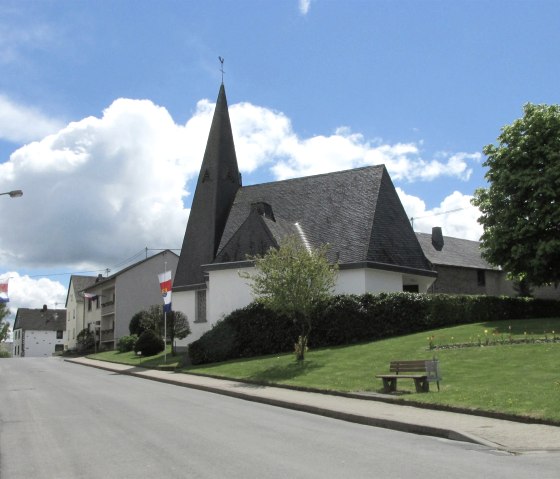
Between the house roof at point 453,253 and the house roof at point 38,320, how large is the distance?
7293cm

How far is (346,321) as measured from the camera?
2692 cm

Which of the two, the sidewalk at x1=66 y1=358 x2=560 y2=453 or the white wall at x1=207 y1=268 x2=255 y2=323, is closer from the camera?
the sidewalk at x1=66 y1=358 x2=560 y2=453

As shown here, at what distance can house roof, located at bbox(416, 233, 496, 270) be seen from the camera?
51.1 meters

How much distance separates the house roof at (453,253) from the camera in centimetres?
5109

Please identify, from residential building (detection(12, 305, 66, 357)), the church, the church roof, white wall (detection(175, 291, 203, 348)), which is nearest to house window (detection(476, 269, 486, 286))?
the church

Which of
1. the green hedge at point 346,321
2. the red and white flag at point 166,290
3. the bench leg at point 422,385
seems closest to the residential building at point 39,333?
the red and white flag at point 166,290

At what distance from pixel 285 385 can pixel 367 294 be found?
32.3 ft

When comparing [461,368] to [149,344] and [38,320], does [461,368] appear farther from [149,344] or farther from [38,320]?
[38,320]

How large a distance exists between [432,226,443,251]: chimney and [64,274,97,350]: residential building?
41256 mm

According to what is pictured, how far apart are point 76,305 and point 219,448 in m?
73.8

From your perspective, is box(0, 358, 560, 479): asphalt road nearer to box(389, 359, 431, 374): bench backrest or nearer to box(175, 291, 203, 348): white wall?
box(389, 359, 431, 374): bench backrest

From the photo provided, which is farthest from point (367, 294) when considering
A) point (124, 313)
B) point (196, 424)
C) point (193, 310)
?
point (124, 313)

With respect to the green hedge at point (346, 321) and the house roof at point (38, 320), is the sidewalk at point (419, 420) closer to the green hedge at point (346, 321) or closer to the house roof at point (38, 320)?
the green hedge at point (346, 321)

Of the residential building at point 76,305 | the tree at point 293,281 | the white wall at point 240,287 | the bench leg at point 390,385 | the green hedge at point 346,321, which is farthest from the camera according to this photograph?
the residential building at point 76,305
